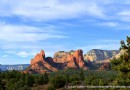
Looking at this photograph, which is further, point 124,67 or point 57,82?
point 57,82

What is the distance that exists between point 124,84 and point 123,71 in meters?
1.64

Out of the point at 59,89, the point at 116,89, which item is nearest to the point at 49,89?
the point at 59,89

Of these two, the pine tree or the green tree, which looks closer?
the pine tree

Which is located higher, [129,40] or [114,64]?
[129,40]

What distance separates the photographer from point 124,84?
37.7 metres

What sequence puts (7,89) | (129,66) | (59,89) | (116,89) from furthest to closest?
(59,89), (7,89), (116,89), (129,66)

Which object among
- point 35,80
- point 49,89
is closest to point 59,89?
point 49,89

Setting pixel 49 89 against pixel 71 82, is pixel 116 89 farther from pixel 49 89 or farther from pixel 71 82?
pixel 71 82

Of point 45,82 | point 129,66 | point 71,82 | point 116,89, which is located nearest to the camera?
point 129,66

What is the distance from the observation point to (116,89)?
131ft

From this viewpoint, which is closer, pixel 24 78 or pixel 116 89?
pixel 116 89

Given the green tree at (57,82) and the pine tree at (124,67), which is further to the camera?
the green tree at (57,82)

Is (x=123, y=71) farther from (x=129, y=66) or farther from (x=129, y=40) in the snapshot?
(x=129, y=40)

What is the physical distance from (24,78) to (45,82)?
15.5 m
